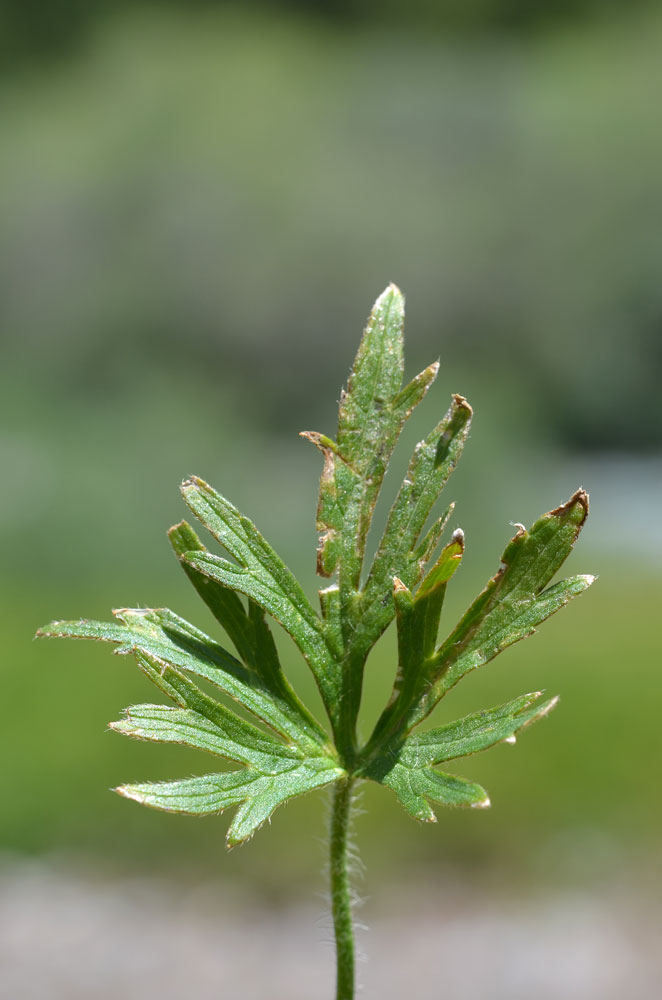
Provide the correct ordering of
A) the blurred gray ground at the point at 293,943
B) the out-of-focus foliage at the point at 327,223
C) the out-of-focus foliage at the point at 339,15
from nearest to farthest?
the blurred gray ground at the point at 293,943 < the out-of-focus foliage at the point at 327,223 < the out-of-focus foliage at the point at 339,15

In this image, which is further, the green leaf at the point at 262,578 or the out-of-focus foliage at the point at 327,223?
the out-of-focus foliage at the point at 327,223

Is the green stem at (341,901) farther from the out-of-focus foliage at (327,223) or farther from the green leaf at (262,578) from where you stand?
the out-of-focus foliage at (327,223)

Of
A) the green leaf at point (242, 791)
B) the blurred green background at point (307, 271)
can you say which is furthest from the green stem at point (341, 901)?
the blurred green background at point (307, 271)

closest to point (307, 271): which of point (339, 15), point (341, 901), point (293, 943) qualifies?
point (339, 15)

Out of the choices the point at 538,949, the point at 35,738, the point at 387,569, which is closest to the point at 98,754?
the point at 35,738

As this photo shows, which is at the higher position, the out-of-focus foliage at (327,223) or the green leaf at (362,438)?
the out-of-focus foliage at (327,223)

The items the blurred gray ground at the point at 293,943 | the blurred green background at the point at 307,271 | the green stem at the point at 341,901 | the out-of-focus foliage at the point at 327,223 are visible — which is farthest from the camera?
the out-of-focus foliage at the point at 327,223

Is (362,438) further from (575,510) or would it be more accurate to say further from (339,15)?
(339,15)
